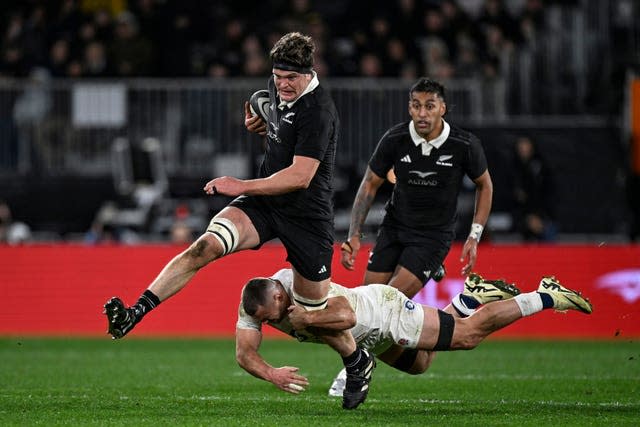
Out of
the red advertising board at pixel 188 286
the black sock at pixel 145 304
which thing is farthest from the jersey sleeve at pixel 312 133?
the red advertising board at pixel 188 286

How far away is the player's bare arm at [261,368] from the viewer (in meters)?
9.40

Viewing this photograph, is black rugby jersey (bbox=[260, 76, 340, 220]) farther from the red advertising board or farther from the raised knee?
the red advertising board

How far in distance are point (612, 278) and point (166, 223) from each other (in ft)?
22.8

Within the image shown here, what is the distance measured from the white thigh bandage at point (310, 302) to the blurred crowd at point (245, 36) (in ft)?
36.9

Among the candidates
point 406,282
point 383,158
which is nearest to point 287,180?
point 383,158

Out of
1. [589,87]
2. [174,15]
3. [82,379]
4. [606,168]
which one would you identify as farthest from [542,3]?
[82,379]

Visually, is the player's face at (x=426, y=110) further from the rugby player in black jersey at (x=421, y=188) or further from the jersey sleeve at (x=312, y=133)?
the jersey sleeve at (x=312, y=133)

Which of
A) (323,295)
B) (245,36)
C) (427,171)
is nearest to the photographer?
(323,295)

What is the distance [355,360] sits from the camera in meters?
9.90

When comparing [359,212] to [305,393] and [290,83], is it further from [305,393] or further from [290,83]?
[290,83]

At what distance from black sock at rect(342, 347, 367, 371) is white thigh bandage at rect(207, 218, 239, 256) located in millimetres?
1215

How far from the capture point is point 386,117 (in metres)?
20.8

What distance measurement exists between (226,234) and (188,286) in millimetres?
8134

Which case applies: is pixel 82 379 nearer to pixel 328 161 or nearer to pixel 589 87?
pixel 328 161
